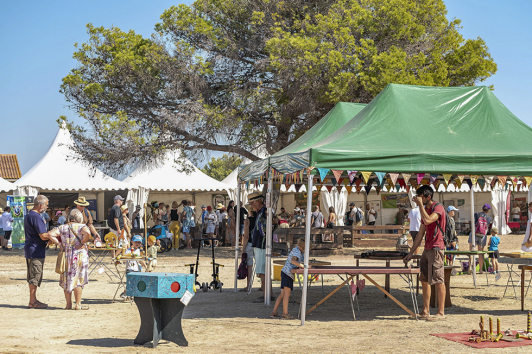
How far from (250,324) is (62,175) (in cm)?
1803

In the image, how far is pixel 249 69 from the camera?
2120cm

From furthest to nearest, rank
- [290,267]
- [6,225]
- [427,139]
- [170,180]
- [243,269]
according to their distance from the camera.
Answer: [170,180]
[6,225]
[243,269]
[427,139]
[290,267]

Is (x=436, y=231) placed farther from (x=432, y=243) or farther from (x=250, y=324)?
(x=250, y=324)

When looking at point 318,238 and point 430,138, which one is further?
point 318,238

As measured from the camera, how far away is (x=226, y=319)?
8047mm

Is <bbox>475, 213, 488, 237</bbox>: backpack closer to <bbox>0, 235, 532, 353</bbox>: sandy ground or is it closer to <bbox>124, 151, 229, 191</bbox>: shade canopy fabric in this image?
<bbox>0, 235, 532, 353</bbox>: sandy ground

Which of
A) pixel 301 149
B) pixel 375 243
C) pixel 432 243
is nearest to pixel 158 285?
pixel 432 243

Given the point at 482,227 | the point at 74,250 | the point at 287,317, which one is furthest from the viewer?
the point at 482,227

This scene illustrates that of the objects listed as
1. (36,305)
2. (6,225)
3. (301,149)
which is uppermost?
(301,149)

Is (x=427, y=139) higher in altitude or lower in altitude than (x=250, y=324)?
higher

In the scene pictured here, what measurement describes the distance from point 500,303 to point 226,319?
4587 millimetres

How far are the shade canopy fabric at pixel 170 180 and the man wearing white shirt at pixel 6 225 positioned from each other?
194 inches

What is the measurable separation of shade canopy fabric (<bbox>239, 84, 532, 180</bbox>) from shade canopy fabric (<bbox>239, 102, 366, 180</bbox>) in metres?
0.05

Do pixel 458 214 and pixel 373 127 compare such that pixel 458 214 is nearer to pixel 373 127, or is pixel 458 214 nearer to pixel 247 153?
pixel 247 153
